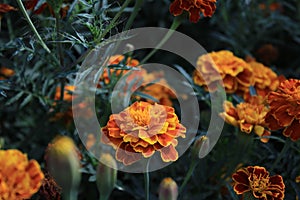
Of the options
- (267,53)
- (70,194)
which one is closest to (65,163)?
(70,194)

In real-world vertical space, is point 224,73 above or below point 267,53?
above

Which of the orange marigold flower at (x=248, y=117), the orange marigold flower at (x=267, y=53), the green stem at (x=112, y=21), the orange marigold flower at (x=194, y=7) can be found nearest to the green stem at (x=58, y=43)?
the green stem at (x=112, y=21)

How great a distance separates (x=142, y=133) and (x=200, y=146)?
100mm

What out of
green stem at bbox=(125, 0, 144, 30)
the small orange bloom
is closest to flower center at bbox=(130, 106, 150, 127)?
green stem at bbox=(125, 0, 144, 30)

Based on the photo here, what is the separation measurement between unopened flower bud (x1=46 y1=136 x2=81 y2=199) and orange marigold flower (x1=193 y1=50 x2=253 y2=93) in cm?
54

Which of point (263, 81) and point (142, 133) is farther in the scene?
point (263, 81)

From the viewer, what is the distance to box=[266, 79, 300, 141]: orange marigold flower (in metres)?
1.00

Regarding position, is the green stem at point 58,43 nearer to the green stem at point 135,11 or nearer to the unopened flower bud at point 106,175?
the green stem at point 135,11

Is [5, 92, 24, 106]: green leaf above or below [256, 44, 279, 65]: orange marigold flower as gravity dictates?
above

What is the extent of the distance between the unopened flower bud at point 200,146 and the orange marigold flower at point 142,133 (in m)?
0.03

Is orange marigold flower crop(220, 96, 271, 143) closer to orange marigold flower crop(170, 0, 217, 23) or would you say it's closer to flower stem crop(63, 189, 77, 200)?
orange marigold flower crop(170, 0, 217, 23)

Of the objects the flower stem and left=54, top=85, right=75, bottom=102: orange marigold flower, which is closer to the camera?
the flower stem

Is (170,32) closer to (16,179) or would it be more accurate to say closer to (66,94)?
(66,94)

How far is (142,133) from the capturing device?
906 millimetres
